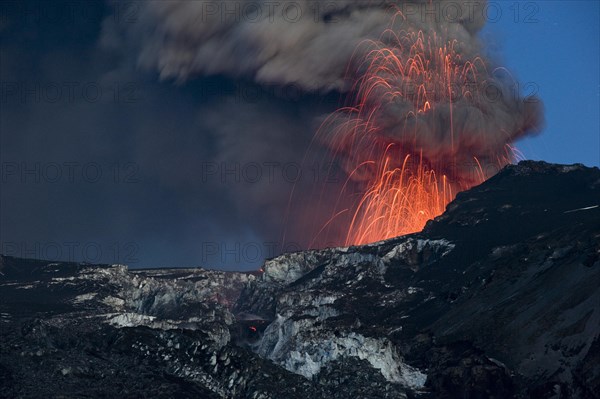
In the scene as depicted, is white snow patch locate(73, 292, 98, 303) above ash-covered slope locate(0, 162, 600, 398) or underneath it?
above

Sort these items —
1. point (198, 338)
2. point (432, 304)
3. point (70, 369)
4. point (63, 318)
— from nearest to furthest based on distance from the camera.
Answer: point (70, 369)
point (198, 338)
point (63, 318)
point (432, 304)

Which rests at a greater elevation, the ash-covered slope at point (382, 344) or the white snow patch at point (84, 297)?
the white snow patch at point (84, 297)

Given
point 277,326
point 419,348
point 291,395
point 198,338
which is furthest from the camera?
point 277,326

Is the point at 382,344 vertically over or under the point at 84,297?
under

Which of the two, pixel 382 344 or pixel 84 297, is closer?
pixel 382 344

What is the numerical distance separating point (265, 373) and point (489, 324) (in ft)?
142

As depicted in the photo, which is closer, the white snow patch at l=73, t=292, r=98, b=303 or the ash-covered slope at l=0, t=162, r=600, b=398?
the ash-covered slope at l=0, t=162, r=600, b=398

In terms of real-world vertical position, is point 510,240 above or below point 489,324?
above

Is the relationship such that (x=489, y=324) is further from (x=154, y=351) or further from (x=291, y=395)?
(x=154, y=351)

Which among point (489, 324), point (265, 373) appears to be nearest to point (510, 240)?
point (489, 324)

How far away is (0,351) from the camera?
11906 cm

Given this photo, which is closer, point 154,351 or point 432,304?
point 154,351

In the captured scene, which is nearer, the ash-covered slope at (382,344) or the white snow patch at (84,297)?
the ash-covered slope at (382,344)

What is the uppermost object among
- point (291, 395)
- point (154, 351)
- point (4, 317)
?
point (4, 317)
